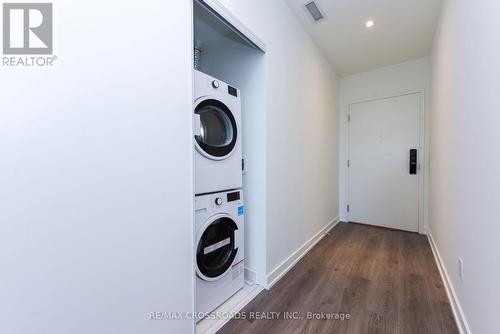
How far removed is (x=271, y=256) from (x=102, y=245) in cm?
136

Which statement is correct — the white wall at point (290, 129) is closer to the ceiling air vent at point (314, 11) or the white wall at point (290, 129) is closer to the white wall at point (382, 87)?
the ceiling air vent at point (314, 11)

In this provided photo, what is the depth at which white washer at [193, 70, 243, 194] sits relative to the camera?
1.38 metres

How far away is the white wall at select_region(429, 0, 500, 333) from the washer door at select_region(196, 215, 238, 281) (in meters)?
1.39

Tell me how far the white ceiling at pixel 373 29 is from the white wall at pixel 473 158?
17.7 inches

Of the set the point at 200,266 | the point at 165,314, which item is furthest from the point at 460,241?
the point at 165,314

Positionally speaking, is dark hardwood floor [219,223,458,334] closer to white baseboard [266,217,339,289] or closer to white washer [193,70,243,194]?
white baseboard [266,217,339,289]

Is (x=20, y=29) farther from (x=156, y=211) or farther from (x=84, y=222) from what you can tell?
(x=156, y=211)

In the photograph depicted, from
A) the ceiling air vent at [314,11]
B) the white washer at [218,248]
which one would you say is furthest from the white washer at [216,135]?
the ceiling air vent at [314,11]

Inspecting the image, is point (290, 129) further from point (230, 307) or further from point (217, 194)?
point (230, 307)

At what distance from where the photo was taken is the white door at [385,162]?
3.14m

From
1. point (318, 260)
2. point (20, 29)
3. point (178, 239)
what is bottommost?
point (318, 260)

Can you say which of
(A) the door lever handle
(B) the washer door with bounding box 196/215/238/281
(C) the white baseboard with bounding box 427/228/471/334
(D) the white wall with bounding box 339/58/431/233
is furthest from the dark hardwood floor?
(D) the white wall with bounding box 339/58/431/233

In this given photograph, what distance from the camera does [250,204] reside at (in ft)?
6.12

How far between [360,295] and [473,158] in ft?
4.01
